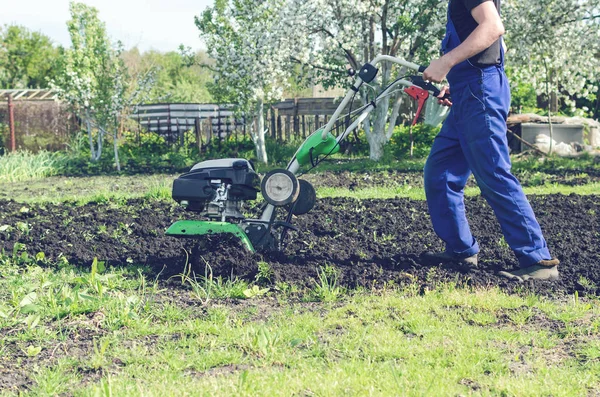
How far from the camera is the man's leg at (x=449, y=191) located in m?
4.95

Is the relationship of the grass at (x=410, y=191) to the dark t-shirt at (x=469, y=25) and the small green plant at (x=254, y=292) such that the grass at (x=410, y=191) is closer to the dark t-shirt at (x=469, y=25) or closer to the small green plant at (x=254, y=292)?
the dark t-shirt at (x=469, y=25)

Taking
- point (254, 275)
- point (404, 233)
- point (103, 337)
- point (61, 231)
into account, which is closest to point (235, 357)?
point (103, 337)

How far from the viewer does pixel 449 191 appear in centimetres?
496

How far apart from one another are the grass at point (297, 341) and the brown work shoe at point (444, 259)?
1.65ft

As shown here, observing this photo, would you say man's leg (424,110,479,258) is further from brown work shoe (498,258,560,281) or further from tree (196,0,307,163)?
tree (196,0,307,163)

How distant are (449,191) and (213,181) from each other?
1.56 m

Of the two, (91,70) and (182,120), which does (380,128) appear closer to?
(91,70)

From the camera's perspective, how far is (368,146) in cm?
1711

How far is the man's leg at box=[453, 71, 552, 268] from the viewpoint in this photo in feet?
14.8

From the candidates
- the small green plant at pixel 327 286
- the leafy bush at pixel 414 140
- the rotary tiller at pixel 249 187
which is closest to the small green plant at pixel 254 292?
the small green plant at pixel 327 286

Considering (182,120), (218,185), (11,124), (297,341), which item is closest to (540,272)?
(297,341)

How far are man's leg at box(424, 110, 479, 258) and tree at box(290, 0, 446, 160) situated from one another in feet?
30.5

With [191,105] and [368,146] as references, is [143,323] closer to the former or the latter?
[368,146]

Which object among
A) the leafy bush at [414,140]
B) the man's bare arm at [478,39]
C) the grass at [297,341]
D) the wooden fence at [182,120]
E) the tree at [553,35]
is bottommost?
the grass at [297,341]
